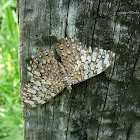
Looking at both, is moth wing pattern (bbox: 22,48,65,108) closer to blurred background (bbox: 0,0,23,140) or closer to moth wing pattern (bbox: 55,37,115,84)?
moth wing pattern (bbox: 55,37,115,84)

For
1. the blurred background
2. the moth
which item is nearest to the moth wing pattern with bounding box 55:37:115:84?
the moth

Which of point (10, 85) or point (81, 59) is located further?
point (10, 85)

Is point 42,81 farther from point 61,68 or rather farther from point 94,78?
point 94,78

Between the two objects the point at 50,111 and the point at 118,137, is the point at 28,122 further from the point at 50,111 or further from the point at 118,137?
the point at 118,137

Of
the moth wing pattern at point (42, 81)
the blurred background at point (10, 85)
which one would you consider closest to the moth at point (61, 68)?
the moth wing pattern at point (42, 81)

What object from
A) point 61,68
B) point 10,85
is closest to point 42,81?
point 61,68

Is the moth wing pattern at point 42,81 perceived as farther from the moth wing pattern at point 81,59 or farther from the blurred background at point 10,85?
the blurred background at point 10,85
